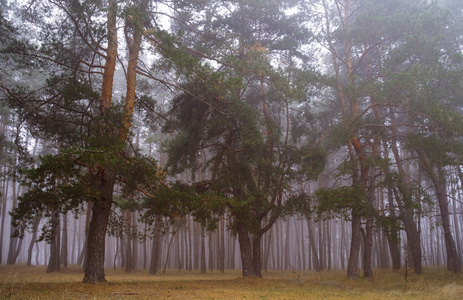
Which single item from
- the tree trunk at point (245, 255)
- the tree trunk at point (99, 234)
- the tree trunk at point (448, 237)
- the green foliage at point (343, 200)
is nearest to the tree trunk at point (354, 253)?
the green foliage at point (343, 200)

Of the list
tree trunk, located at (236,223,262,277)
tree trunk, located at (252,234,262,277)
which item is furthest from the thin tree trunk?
tree trunk, located at (252,234,262,277)

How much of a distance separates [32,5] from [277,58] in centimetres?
972

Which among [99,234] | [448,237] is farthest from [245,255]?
[448,237]

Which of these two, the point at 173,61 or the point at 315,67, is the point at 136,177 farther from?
the point at 315,67

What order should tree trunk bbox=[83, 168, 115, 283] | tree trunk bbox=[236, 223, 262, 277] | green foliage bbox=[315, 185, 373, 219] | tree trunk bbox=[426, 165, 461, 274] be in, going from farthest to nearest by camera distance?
tree trunk bbox=[426, 165, 461, 274], tree trunk bbox=[236, 223, 262, 277], green foliage bbox=[315, 185, 373, 219], tree trunk bbox=[83, 168, 115, 283]

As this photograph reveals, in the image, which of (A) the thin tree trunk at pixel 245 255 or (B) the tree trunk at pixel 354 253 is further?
(B) the tree trunk at pixel 354 253

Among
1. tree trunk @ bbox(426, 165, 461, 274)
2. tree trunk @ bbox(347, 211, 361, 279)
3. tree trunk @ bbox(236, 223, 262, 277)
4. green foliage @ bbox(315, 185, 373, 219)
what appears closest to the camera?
green foliage @ bbox(315, 185, 373, 219)

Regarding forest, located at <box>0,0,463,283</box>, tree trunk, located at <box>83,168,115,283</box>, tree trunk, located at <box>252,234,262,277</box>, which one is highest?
forest, located at <box>0,0,463,283</box>

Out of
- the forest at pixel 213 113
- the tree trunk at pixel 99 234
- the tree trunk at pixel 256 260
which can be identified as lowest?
the tree trunk at pixel 256 260

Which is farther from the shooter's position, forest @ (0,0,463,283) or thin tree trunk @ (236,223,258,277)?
thin tree trunk @ (236,223,258,277)

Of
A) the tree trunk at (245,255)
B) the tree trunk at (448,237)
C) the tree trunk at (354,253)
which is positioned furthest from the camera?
the tree trunk at (448,237)

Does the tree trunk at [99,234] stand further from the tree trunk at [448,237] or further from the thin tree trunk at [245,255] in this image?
the tree trunk at [448,237]

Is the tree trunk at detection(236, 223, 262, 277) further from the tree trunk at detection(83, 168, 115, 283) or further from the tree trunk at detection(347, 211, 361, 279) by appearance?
the tree trunk at detection(83, 168, 115, 283)

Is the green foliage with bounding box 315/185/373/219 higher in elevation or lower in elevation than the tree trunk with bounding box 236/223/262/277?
higher
